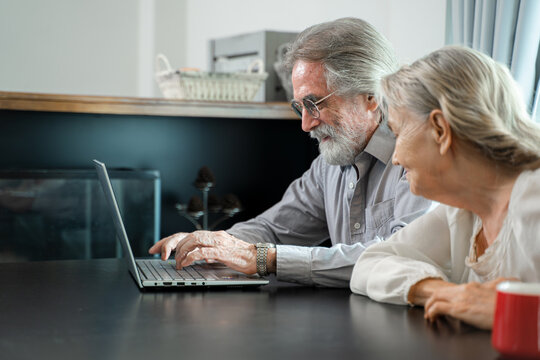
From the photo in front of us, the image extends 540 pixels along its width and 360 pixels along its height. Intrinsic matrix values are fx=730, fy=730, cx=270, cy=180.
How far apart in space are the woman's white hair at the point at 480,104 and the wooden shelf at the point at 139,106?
1.97 m

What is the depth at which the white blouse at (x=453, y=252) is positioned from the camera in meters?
1.14

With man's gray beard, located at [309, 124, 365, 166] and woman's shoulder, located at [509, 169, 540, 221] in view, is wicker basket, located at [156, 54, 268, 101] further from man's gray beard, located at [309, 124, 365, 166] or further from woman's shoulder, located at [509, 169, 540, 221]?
woman's shoulder, located at [509, 169, 540, 221]

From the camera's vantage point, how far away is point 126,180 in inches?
118

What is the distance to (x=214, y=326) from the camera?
1112 millimetres

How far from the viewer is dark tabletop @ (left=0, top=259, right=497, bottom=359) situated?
3.17 ft

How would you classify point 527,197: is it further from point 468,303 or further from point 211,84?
point 211,84

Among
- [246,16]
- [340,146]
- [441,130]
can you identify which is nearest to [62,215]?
[340,146]

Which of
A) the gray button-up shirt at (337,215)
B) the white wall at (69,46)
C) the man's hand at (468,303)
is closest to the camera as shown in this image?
the man's hand at (468,303)

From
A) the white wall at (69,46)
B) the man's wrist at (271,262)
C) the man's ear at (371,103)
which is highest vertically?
the white wall at (69,46)

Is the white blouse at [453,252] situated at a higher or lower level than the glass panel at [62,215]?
higher

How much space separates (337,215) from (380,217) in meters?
0.19

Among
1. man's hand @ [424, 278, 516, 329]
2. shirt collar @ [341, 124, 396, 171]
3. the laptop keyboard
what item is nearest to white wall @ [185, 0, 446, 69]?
shirt collar @ [341, 124, 396, 171]

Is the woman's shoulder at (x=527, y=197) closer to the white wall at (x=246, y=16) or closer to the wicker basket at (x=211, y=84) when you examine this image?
the wicker basket at (x=211, y=84)

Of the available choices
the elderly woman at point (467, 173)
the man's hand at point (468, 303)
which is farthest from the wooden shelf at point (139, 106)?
the man's hand at point (468, 303)
